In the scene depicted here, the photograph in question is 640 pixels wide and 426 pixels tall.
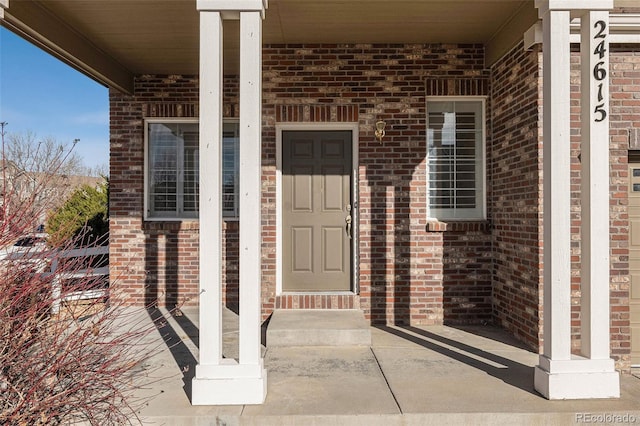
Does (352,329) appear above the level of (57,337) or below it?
below

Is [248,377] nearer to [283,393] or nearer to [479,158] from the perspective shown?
[283,393]

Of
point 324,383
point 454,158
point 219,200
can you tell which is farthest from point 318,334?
point 454,158

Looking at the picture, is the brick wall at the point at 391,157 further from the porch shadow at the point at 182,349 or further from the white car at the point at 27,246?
the white car at the point at 27,246

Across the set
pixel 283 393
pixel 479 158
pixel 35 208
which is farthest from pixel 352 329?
pixel 35 208

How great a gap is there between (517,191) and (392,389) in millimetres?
2539

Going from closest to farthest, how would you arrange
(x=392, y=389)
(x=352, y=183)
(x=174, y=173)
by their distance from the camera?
(x=392, y=389)
(x=352, y=183)
(x=174, y=173)

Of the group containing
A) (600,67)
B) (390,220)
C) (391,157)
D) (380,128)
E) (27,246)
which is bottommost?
(27,246)

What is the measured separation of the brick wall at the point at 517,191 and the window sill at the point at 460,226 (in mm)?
113

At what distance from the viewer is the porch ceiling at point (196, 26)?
14.4 feet

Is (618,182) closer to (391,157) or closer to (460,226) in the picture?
(460,226)

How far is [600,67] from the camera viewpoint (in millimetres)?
3549

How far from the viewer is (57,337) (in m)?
2.59

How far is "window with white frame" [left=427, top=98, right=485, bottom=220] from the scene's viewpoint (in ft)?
18.8

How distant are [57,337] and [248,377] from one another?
1307 mm
